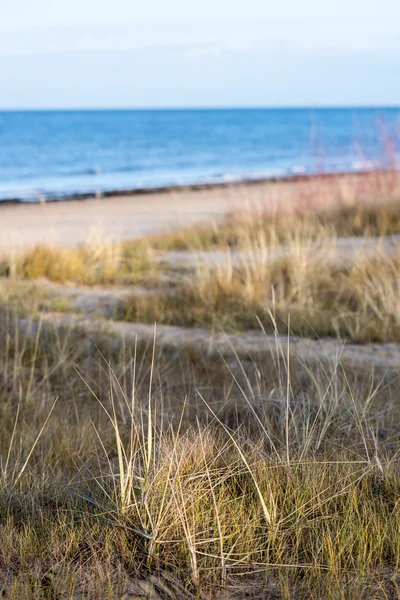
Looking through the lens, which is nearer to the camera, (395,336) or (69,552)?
(69,552)

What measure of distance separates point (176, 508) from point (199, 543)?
Answer: 14 cm

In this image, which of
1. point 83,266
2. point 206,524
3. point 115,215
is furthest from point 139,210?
point 206,524

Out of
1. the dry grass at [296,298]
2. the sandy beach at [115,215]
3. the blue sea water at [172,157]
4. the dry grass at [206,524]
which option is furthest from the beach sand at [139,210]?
the dry grass at [206,524]

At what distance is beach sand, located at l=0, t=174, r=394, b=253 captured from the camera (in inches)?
422

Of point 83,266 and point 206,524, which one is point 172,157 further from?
point 206,524

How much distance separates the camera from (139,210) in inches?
627

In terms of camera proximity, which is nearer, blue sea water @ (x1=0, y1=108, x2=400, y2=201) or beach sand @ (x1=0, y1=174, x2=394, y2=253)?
beach sand @ (x1=0, y1=174, x2=394, y2=253)

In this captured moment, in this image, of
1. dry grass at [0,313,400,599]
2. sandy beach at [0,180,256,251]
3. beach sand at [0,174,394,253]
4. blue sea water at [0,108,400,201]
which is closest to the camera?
dry grass at [0,313,400,599]

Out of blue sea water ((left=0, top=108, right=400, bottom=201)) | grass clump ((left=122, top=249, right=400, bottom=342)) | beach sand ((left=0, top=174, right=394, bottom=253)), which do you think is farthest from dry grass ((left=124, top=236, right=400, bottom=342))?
blue sea water ((left=0, top=108, right=400, bottom=201))

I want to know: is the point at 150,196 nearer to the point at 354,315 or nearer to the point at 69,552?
the point at 354,315

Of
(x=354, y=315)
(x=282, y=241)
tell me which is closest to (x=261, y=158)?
(x=282, y=241)

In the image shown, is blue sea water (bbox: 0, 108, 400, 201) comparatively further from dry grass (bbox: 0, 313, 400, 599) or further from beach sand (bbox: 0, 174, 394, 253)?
dry grass (bbox: 0, 313, 400, 599)

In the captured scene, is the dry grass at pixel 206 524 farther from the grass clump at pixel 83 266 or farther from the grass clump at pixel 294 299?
the grass clump at pixel 83 266

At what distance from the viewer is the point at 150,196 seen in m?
19.1
